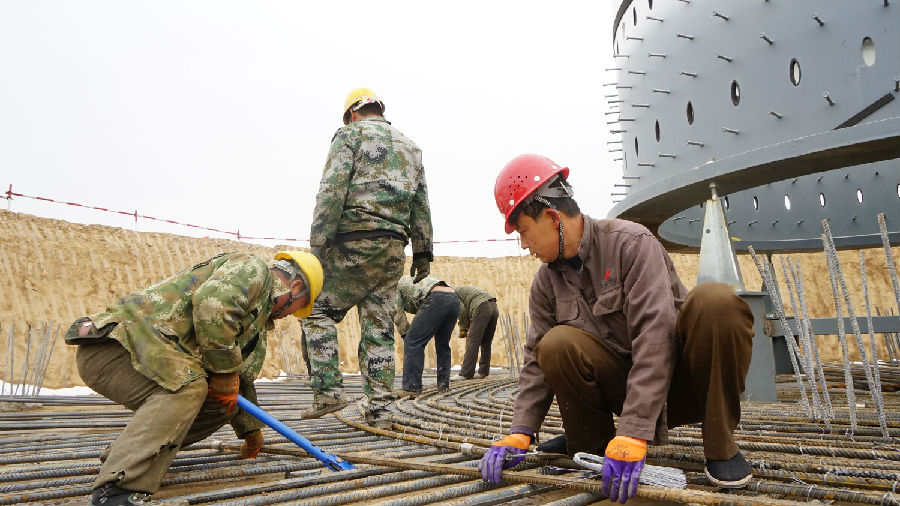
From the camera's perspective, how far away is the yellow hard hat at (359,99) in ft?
12.4

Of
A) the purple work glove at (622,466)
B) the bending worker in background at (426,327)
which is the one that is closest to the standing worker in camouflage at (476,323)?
the bending worker in background at (426,327)

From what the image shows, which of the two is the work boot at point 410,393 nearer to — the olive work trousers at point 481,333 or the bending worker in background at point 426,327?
the bending worker in background at point 426,327

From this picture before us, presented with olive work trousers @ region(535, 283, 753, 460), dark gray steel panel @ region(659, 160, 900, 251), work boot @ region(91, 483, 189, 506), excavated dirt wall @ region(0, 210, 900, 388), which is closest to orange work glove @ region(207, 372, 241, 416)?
work boot @ region(91, 483, 189, 506)

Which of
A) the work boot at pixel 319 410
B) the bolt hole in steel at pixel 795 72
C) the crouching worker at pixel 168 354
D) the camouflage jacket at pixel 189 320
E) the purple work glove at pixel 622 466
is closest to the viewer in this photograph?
the purple work glove at pixel 622 466

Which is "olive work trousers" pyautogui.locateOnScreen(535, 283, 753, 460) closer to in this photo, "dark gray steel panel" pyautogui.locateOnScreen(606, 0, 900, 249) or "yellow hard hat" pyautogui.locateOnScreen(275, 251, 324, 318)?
"yellow hard hat" pyautogui.locateOnScreen(275, 251, 324, 318)

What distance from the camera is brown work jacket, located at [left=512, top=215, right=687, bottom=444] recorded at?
1687 millimetres

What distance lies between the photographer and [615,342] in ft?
6.47

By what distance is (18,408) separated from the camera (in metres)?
4.43

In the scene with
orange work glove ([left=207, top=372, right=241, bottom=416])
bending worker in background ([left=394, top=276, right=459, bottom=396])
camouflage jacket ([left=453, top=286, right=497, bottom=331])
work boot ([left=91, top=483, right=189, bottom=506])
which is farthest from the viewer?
camouflage jacket ([left=453, top=286, right=497, bottom=331])

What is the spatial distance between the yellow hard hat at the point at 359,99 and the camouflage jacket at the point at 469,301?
354 cm

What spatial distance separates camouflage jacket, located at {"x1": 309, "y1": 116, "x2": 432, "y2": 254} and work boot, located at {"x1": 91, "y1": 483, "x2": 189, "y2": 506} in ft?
6.02

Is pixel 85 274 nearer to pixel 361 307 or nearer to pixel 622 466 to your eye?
pixel 361 307

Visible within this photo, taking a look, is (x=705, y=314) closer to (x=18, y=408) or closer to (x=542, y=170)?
(x=542, y=170)

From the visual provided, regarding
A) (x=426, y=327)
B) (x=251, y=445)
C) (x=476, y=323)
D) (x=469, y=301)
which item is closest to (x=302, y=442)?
(x=251, y=445)
